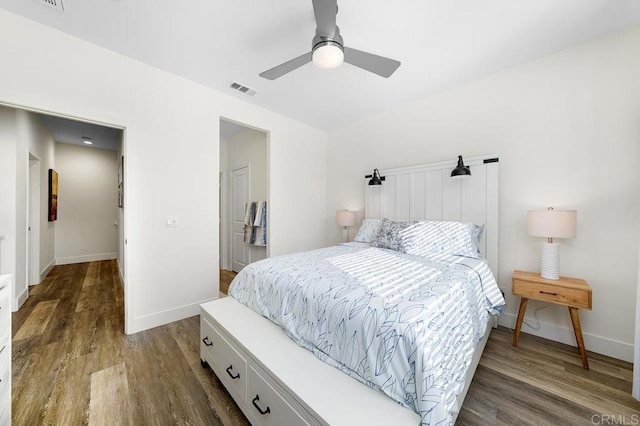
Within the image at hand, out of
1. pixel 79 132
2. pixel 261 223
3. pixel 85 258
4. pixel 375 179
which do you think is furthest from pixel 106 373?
pixel 85 258

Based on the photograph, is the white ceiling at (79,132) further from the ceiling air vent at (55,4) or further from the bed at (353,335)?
the bed at (353,335)

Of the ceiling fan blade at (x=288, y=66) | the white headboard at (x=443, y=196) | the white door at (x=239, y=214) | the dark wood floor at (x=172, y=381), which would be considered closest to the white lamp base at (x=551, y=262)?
the white headboard at (x=443, y=196)

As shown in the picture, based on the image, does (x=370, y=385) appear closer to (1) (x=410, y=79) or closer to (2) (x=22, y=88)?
(1) (x=410, y=79)

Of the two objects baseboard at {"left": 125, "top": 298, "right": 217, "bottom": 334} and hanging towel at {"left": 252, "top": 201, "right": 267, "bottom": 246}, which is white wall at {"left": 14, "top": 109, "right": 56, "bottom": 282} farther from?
hanging towel at {"left": 252, "top": 201, "right": 267, "bottom": 246}

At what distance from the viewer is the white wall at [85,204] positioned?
17.2ft

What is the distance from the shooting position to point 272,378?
121cm

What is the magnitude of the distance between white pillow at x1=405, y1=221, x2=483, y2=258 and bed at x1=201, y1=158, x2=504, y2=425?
0.07 ft

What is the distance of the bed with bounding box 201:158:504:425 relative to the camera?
40.5 inches

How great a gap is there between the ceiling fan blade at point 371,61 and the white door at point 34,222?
4.76 meters

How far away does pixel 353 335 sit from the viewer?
121 centimetres

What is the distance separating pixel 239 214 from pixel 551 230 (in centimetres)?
452

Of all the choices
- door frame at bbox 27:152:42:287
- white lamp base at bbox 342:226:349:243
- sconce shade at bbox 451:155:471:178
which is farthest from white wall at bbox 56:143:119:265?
sconce shade at bbox 451:155:471:178

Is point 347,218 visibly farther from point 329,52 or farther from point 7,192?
point 7,192

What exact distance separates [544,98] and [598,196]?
103 cm
